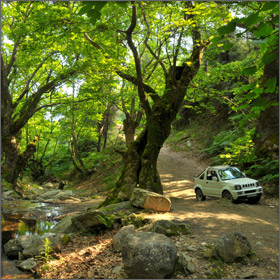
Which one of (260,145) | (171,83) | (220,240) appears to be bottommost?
(220,240)

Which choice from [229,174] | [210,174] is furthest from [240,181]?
[210,174]

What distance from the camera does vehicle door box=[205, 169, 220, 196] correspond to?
1132 centimetres

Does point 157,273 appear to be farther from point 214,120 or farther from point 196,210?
point 214,120

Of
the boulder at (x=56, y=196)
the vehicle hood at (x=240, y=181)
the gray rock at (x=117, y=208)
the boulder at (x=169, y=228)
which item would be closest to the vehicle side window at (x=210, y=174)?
the vehicle hood at (x=240, y=181)

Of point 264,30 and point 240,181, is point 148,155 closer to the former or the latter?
point 240,181

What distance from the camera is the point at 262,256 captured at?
5.45m

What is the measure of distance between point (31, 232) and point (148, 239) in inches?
260

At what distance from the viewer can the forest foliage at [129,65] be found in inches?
132

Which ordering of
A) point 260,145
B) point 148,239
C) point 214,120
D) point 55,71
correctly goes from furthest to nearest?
point 214,120
point 55,71
point 260,145
point 148,239

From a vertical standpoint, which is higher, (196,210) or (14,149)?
(14,149)

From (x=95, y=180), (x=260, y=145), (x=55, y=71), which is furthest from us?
(x=95, y=180)

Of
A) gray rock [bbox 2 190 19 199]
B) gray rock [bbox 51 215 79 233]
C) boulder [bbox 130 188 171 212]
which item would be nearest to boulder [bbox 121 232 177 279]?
boulder [bbox 130 188 171 212]

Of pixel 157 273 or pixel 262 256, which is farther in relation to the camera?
pixel 262 256

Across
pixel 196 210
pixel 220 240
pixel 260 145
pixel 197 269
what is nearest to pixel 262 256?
pixel 220 240
